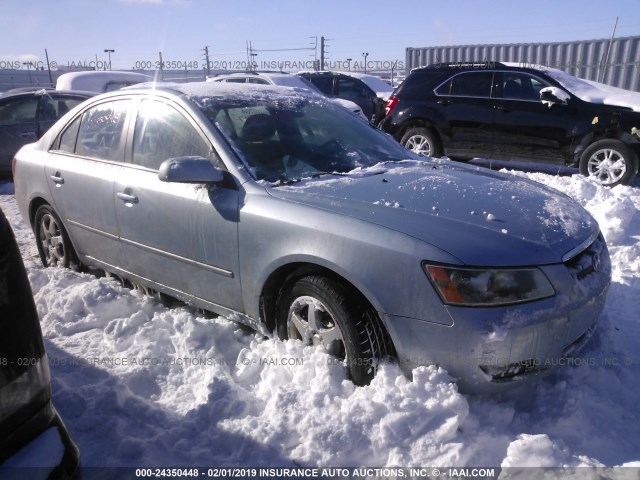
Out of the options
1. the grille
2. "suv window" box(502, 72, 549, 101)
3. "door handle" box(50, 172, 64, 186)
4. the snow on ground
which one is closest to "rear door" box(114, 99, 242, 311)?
the snow on ground

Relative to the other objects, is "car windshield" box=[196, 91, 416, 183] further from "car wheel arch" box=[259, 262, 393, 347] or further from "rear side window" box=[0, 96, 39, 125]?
"rear side window" box=[0, 96, 39, 125]

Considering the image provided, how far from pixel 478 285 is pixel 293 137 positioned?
1.66 m

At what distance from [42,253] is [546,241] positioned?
409cm

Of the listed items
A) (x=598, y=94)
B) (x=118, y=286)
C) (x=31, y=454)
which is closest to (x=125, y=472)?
→ (x=31, y=454)

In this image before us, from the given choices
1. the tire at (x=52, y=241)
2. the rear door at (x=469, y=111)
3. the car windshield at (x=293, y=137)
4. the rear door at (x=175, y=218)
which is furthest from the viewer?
the rear door at (x=469, y=111)

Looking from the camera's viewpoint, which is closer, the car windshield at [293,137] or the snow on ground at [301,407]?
the snow on ground at [301,407]

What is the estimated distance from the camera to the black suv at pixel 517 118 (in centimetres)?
711

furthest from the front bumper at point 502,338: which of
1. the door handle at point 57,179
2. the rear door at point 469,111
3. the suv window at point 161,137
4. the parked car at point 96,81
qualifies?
the parked car at point 96,81

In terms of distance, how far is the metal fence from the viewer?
623 inches

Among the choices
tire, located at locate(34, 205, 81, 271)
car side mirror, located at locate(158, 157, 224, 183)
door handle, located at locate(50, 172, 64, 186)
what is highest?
car side mirror, located at locate(158, 157, 224, 183)

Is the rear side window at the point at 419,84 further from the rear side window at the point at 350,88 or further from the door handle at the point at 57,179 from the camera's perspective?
the door handle at the point at 57,179

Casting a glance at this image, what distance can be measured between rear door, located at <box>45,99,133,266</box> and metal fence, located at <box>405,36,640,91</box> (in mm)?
15050

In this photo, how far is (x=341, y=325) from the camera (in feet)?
8.05

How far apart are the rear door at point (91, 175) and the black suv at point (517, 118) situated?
5731mm
